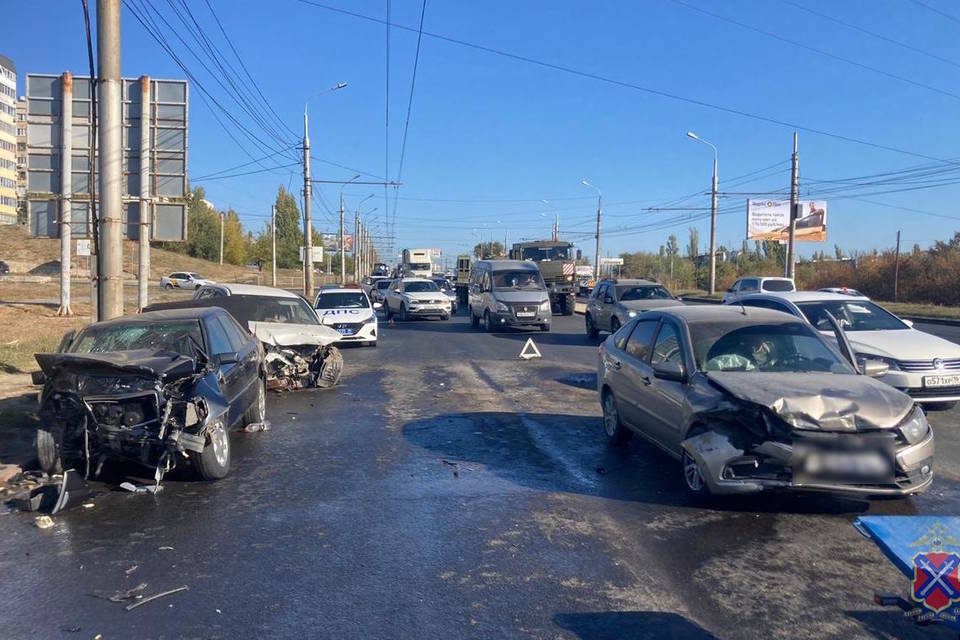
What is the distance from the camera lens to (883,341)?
1062 cm

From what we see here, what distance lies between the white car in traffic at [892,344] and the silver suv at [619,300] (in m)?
7.68

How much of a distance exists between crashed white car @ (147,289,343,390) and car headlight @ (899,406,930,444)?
29.5 ft

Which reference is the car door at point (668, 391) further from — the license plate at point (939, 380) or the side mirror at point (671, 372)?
the license plate at point (939, 380)

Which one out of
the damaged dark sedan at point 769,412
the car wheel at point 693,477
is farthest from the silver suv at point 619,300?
the car wheel at point 693,477

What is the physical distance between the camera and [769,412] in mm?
5957

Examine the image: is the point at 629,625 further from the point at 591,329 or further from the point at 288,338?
the point at 591,329

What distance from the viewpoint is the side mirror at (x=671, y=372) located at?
22.6 feet

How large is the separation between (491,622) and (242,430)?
6.22m

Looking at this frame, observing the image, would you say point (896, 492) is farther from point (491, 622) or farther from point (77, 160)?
point (77, 160)

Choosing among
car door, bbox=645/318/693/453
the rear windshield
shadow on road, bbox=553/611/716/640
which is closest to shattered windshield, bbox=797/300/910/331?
car door, bbox=645/318/693/453

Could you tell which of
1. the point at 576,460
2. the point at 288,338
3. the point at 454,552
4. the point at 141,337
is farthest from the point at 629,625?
the point at 288,338

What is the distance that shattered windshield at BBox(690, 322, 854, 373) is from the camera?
7.11 metres

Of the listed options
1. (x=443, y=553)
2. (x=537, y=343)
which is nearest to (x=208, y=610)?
(x=443, y=553)

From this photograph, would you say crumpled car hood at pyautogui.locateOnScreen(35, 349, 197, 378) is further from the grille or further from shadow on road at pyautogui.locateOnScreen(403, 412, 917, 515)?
the grille
